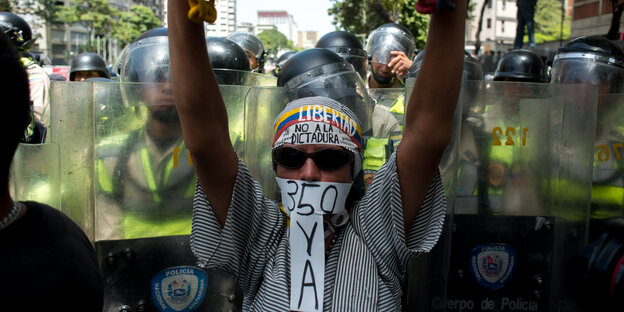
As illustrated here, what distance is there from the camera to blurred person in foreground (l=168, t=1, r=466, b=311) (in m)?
1.66

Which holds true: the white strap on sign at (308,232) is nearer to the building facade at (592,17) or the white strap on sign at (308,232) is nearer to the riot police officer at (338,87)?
the riot police officer at (338,87)

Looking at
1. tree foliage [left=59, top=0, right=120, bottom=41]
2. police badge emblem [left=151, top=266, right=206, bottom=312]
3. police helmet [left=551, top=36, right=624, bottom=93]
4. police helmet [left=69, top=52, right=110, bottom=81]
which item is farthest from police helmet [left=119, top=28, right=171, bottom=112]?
tree foliage [left=59, top=0, right=120, bottom=41]

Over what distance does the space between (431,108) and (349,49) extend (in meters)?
3.53

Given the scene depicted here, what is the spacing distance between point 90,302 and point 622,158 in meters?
2.57

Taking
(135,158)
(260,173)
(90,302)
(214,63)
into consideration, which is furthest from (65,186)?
(214,63)

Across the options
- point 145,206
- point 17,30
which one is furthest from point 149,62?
point 17,30

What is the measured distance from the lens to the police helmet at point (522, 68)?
14.9ft

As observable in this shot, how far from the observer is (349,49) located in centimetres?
510

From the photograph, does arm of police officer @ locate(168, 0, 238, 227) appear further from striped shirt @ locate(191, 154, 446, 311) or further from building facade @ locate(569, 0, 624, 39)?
building facade @ locate(569, 0, 624, 39)

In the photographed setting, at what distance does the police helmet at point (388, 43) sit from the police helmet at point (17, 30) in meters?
3.54

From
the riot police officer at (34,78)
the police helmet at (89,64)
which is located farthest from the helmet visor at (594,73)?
the police helmet at (89,64)

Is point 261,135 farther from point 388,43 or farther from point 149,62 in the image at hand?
point 388,43

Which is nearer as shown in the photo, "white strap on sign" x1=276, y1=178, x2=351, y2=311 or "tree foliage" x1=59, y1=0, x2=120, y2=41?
"white strap on sign" x1=276, y1=178, x2=351, y2=311

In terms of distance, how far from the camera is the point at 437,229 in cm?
178
